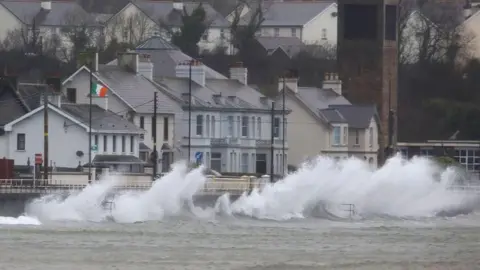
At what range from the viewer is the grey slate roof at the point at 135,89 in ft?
412

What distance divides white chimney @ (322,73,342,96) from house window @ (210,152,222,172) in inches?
759

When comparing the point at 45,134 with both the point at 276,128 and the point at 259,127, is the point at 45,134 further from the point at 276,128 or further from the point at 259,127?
the point at 276,128

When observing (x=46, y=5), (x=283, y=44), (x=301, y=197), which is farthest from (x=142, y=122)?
(x=46, y=5)

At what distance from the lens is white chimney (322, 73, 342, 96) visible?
489 ft

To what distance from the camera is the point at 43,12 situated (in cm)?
19050

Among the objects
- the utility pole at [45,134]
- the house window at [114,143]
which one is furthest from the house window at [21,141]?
the house window at [114,143]

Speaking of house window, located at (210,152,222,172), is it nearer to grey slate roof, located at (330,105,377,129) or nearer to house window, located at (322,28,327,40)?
grey slate roof, located at (330,105,377,129)

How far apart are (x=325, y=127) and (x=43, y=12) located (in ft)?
179

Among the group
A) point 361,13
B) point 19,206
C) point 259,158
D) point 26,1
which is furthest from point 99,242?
point 26,1

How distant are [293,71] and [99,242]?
61931 mm

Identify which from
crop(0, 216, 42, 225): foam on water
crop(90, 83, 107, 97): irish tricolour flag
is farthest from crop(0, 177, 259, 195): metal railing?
crop(90, 83, 107, 97): irish tricolour flag

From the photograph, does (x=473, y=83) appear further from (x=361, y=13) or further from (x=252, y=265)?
(x=252, y=265)

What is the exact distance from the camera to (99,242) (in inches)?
3285

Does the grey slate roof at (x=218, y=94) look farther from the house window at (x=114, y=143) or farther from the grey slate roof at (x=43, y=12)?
the grey slate roof at (x=43, y=12)
